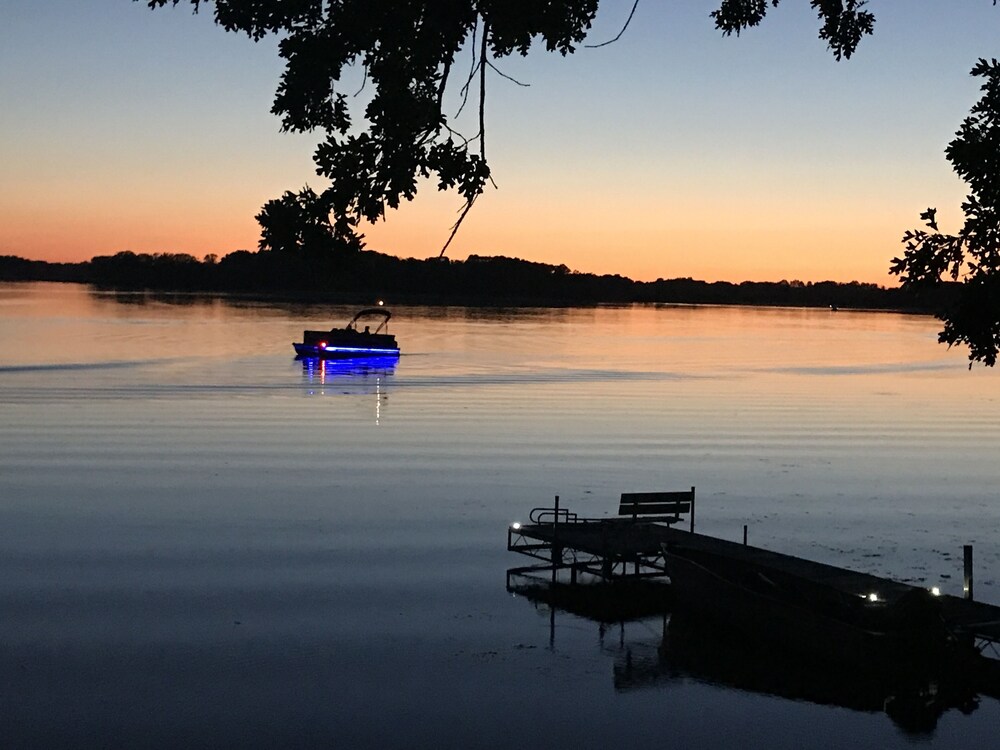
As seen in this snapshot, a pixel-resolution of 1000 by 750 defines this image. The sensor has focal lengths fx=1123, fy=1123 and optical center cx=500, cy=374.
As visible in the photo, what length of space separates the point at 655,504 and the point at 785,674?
8386mm

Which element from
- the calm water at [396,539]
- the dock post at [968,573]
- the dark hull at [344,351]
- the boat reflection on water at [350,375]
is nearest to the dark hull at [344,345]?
the dark hull at [344,351]

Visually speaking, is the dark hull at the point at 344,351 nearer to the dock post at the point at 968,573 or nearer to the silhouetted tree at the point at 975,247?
the dock post at the point at 968,573

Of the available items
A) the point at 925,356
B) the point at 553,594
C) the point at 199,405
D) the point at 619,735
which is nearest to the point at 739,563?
the point at 553,594

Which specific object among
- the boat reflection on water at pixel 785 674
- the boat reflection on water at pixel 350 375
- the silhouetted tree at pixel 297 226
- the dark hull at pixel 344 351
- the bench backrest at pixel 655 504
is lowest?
the boat reflection on water at pixel 350 375

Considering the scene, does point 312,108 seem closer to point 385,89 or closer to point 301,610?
point 385,89

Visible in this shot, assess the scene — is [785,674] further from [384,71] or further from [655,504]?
[384,71]

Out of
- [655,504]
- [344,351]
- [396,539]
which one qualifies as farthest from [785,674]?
[344,351]

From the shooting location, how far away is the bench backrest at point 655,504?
89.9ft

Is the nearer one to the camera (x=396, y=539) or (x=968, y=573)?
(x=968, y=573)

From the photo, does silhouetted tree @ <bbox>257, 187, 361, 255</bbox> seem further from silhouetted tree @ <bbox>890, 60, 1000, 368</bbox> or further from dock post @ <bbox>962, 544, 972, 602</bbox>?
dock post @ <bbox>962, 544, 972, 602</bbox>

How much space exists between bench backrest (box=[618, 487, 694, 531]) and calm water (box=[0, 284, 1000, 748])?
3317mm

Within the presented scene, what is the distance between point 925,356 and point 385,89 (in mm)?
136060

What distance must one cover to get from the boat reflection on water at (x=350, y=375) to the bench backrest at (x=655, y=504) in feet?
105

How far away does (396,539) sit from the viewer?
29859 millimetres
